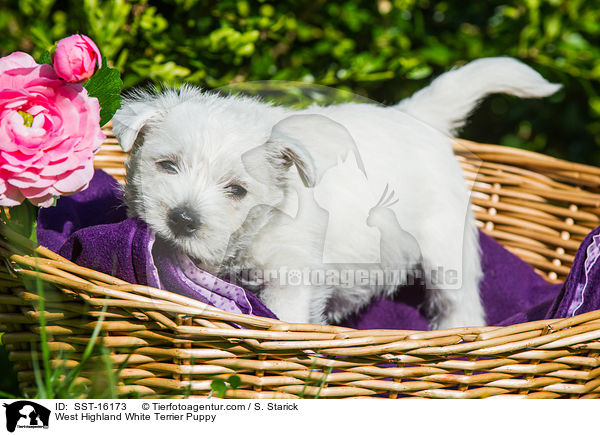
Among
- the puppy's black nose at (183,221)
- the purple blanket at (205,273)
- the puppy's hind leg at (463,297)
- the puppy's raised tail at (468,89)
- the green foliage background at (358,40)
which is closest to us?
the puppy's black nose at (183,221)

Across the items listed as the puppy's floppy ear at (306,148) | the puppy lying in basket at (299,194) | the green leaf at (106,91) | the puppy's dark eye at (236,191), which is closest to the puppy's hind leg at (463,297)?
the puppy lying in basket at (299,194)

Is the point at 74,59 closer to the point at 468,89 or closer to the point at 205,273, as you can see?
the point at 205,273

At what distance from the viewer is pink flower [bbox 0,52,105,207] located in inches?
41.7

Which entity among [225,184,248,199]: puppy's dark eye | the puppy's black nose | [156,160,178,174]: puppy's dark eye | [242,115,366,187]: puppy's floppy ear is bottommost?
the puppy's black nose

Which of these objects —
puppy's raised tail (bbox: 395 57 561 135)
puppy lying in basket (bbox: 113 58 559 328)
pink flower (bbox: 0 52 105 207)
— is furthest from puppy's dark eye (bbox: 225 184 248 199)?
puppy's raised tail (bbox: 395 57 561 135)

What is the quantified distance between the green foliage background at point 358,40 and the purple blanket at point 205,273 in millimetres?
594

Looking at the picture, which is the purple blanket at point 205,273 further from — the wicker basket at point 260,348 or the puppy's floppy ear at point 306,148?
the puppy's floppy ear at point 306,148

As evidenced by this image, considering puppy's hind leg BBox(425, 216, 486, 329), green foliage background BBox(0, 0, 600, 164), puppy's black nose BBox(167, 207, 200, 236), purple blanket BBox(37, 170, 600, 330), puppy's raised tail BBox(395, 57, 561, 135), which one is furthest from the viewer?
green foliage background BBox(0, 0, 600, 164)

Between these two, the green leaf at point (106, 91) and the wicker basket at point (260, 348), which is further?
the green leaf at point (106, 91)

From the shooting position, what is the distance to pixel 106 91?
3.78ft

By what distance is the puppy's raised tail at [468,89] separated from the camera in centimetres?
158

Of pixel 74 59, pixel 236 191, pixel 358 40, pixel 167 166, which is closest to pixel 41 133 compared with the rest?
pixel 74 59
